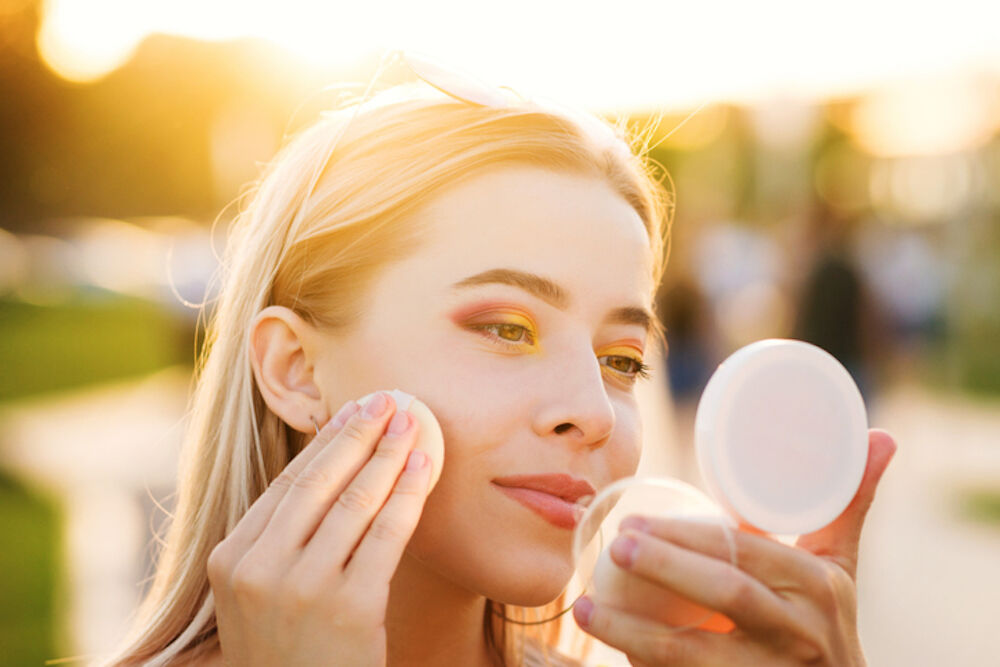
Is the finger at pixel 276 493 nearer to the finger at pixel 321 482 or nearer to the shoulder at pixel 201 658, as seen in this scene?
the finger at pixel 321 482

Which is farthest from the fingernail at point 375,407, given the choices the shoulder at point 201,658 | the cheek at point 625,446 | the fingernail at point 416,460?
the shoulder at point 201,658

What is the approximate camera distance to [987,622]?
625 cm

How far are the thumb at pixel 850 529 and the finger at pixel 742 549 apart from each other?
21 centimetres

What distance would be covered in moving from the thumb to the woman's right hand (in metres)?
0.76

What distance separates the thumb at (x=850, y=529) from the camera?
5.56 feet

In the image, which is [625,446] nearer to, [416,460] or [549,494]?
[549,494]

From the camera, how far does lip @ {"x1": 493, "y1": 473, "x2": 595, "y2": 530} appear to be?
1.90 metres

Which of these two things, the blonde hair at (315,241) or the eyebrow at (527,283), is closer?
the eyebrow at (527,283)

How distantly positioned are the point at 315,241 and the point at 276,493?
0.71 metres

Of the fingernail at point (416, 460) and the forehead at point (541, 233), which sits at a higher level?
the forehead at point (541, 233)

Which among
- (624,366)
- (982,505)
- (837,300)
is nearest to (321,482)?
(624,366)

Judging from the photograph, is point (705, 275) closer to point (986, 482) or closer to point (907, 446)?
point (907, 446)

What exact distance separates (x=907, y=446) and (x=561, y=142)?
38.3ft

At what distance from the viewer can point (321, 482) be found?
1.77 metres
